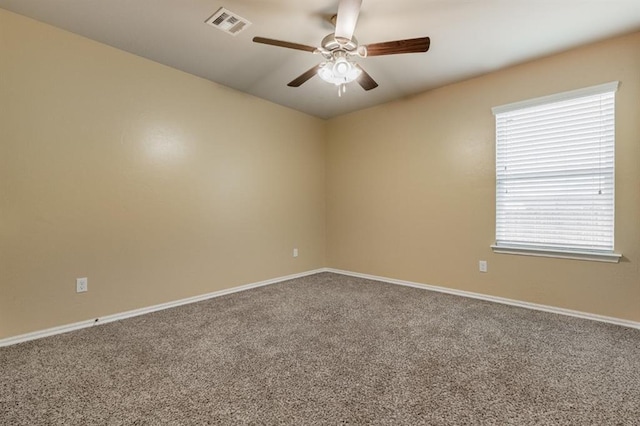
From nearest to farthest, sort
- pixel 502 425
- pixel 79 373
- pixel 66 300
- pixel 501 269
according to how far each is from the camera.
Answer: pixel 502 425 → pixel 79 373 → pixel 66 300 → pixel 501 269

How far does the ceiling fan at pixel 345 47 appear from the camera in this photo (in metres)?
1.87

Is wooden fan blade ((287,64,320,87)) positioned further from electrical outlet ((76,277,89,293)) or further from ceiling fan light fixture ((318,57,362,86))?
electrical outlet ((76,277,89,293))

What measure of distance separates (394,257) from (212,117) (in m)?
2.89

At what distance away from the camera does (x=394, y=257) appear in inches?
157

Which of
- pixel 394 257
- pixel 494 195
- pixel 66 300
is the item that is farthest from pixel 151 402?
pixel 494 195

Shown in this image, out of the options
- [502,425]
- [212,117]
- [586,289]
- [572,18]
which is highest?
[572,18]

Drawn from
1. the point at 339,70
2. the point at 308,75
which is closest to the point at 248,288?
the point at 308,75

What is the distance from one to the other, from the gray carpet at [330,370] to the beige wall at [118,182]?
437 mm

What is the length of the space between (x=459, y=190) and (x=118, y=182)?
355 centimetres

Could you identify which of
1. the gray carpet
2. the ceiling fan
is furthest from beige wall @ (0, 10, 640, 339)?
the ceiling fan

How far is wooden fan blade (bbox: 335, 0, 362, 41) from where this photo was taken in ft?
5.77

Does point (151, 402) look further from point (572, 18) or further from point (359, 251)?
point (572, 18)

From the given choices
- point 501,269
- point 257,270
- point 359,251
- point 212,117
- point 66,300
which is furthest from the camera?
point 359,251

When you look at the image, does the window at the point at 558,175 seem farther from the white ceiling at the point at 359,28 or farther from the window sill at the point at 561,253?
the white ceiling at the point at 359,28
